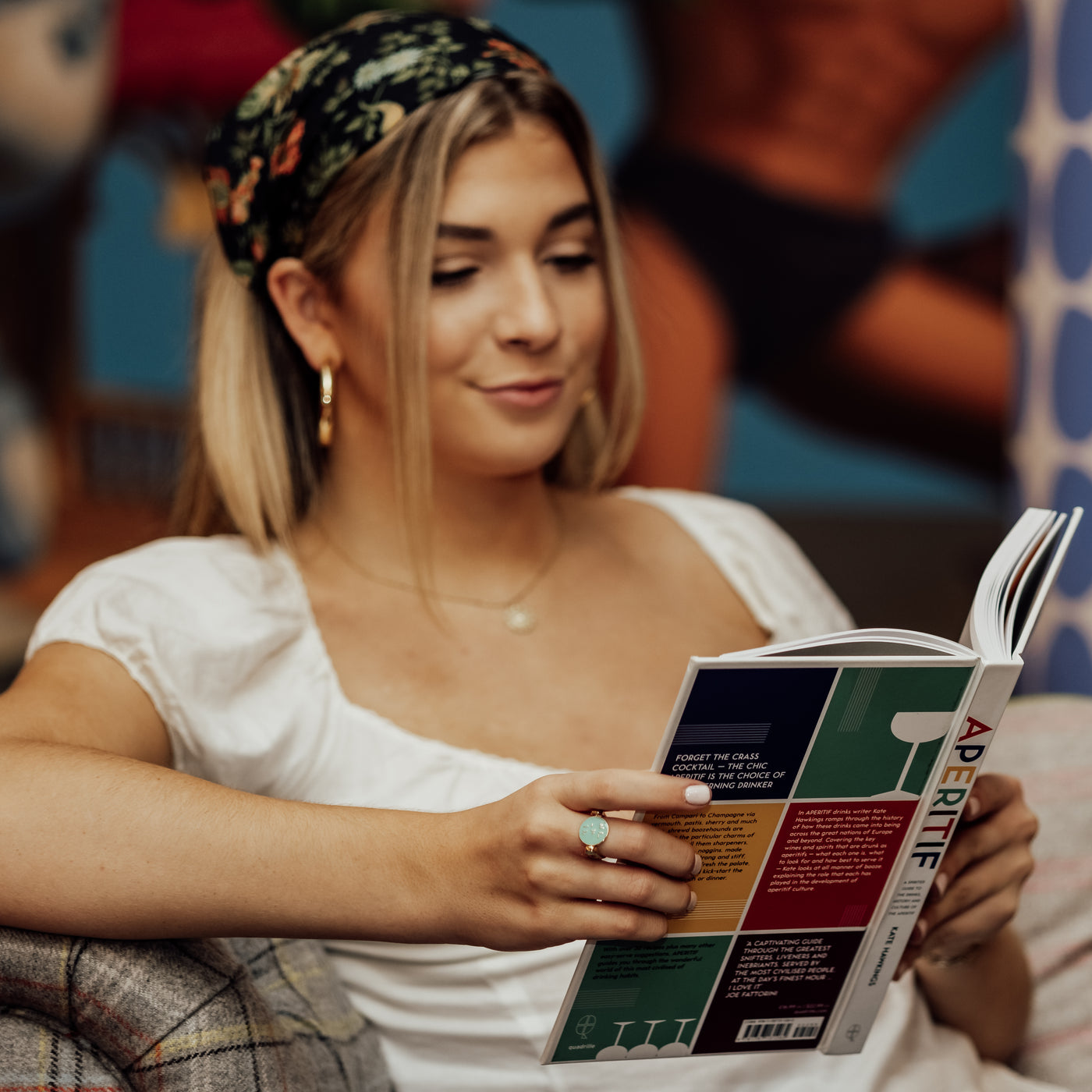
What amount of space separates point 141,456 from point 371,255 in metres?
2.38

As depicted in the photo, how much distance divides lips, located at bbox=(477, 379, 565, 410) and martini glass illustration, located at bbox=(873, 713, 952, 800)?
52 cm

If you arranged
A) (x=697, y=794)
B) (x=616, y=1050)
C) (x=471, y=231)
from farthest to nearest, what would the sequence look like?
(x=471, y=231)
(x=616, y=1050)
(x=697, y=794)

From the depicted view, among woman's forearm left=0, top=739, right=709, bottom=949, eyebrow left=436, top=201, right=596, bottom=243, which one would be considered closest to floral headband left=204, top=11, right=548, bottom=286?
eyebrow left=436, top=201, right=596, bottom=243

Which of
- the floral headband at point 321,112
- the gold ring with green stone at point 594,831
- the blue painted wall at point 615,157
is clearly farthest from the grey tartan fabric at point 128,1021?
the blue painted wall at point 615,157

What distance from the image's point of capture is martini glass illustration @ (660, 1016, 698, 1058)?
92 cm

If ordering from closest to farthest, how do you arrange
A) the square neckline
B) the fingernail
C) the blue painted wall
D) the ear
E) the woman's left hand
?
the fingernail → the woman's left hand → the square neckline → the ear → the blue painted wall

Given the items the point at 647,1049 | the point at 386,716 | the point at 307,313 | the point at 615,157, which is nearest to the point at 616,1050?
the point at 647,1049

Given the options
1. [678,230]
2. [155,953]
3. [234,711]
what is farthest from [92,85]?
[155,953]

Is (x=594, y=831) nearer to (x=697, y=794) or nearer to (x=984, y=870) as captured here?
(x=697, y=794)

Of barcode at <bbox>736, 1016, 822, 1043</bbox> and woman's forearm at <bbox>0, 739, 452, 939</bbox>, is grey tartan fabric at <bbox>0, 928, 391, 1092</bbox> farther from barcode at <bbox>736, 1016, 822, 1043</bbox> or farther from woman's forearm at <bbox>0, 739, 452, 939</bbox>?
barcode at <bbox>736, 1016, 822, 1043</bbox>

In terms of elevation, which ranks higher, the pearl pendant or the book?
the book

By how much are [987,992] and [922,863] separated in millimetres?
371

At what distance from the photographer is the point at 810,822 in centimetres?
86

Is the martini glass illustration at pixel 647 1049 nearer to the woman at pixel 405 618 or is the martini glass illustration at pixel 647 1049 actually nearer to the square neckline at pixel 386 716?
the woman at pixel 405 618
